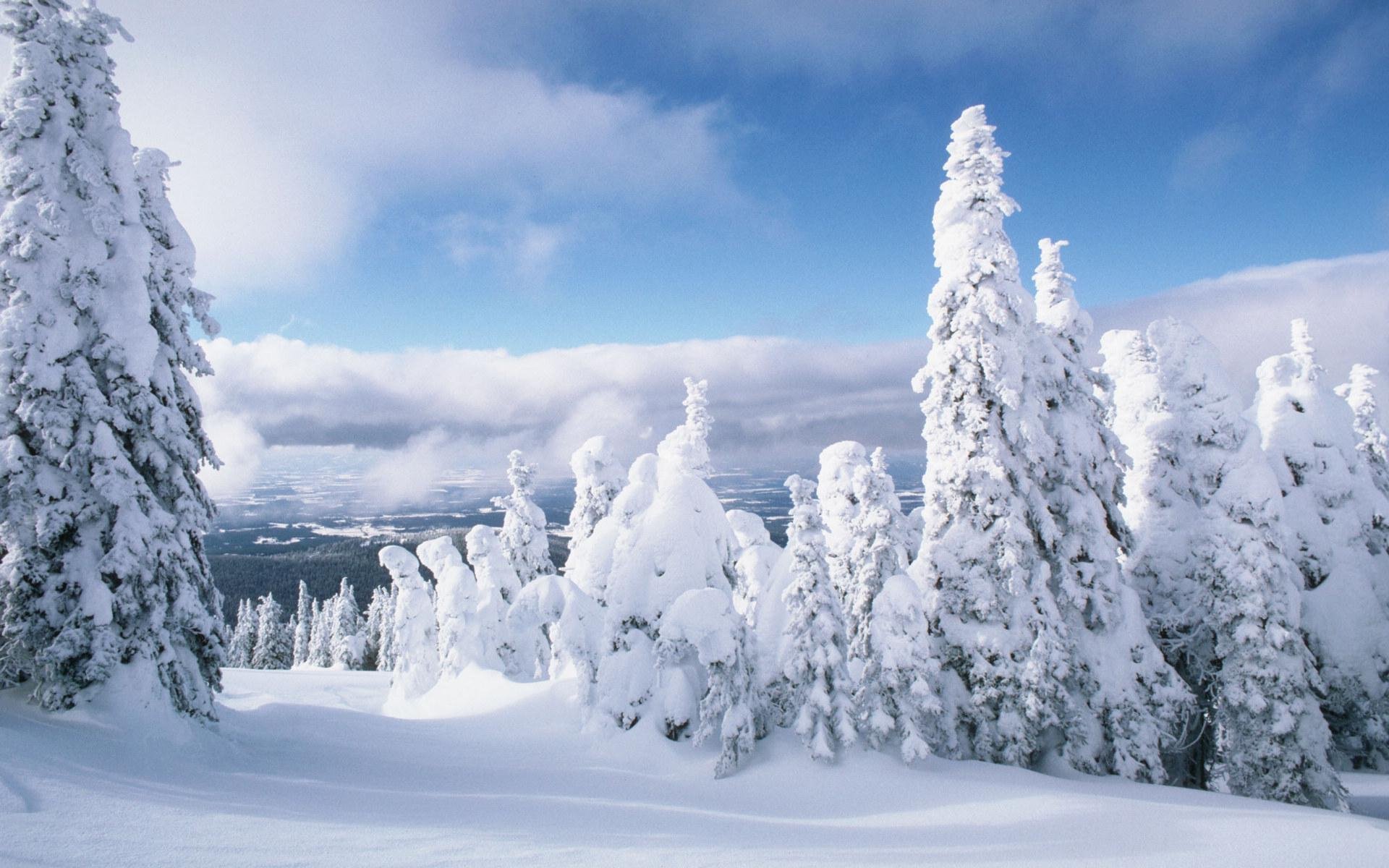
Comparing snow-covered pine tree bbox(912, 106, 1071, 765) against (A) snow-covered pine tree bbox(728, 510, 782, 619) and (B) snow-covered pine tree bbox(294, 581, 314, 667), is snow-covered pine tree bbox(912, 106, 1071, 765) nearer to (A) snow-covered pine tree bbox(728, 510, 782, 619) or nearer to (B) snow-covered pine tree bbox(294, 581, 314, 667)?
(A) snow-covered pine tree bbox(728, 510, 782, 619)

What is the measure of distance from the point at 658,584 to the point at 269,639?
222 feet

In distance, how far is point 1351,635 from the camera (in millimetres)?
19797

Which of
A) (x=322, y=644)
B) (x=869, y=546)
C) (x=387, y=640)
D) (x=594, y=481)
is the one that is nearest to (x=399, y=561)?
→ (x=594, y=481)

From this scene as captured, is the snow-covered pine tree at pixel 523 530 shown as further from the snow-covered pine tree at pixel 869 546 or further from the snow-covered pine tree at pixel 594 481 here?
the snow-covered pine tree at pixel 869 546

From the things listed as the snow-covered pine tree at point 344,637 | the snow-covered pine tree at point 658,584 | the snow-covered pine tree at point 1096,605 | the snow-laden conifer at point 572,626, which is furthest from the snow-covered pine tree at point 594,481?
the snow-covered pine tree at point 344,637

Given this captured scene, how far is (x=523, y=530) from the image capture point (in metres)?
35.1

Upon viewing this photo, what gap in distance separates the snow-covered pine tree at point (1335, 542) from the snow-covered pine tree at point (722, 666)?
16.8 meters

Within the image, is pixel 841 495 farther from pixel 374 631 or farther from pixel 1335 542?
pixel 374 631

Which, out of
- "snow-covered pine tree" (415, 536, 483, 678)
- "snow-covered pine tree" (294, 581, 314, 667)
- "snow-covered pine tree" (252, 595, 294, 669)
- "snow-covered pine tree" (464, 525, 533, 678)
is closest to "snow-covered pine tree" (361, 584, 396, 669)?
"snow-covered pine tree" (294, 581, 314, 667)

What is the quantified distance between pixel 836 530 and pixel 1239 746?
461 inches

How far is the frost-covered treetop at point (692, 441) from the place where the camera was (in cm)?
2064

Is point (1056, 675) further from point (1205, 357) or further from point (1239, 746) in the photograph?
point (1205, 357)

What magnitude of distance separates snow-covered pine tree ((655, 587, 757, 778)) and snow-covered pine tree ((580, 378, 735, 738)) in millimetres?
1622

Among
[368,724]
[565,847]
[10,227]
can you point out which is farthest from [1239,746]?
[10,227]
